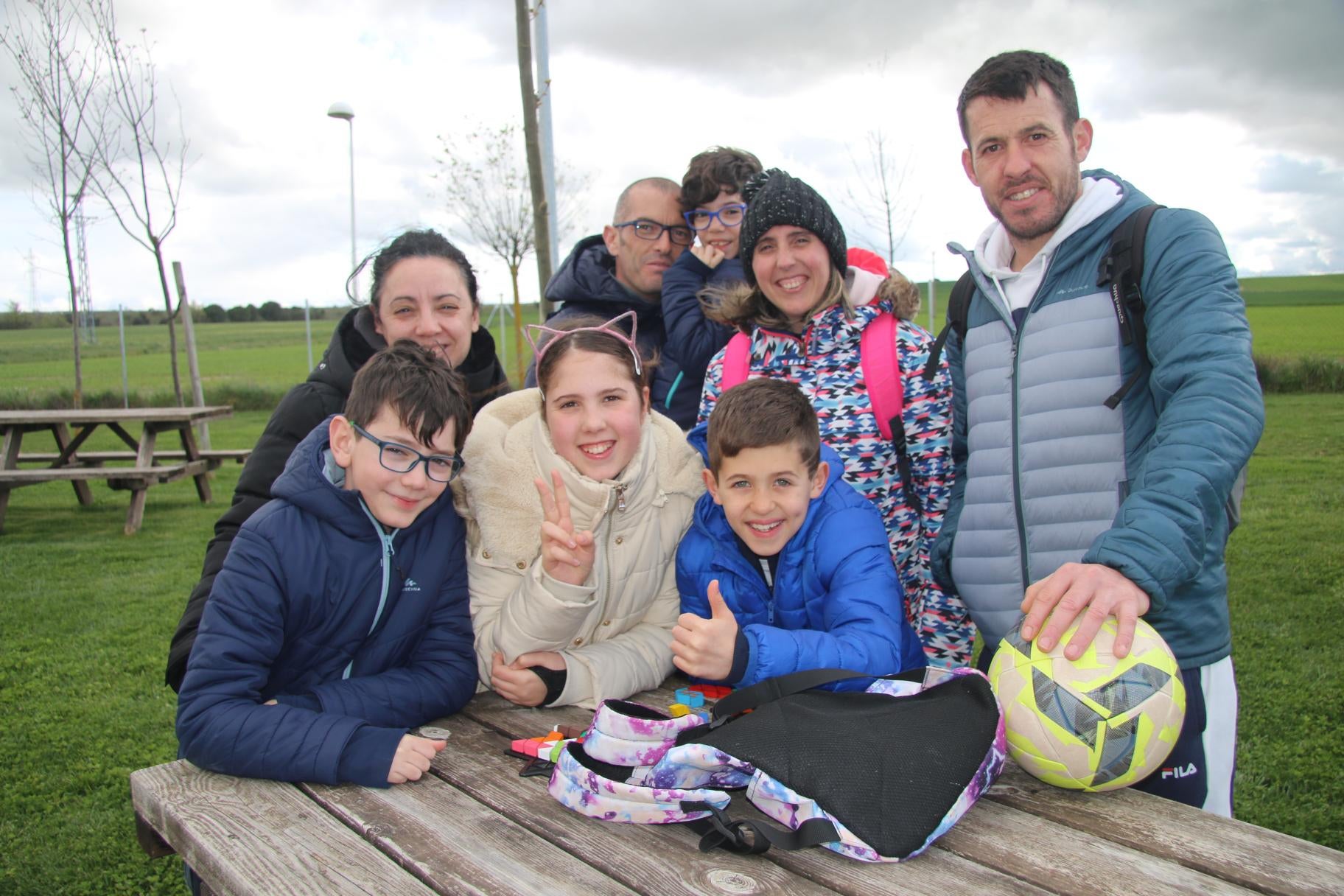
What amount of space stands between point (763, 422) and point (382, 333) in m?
1.50

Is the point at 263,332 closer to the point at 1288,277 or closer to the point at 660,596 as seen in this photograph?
the point at 660,596

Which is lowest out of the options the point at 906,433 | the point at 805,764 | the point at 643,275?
the point at 805,764

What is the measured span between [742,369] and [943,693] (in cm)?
163

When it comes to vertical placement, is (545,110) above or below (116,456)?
above

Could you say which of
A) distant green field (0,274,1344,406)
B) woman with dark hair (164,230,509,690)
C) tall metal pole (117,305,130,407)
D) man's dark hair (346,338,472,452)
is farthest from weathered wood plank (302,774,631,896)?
tall metal pole (117,305,130,407)

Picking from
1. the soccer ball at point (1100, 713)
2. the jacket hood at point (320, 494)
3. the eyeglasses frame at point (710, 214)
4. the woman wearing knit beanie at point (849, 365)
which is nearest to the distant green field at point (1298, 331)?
the eyeglasses frame at point (710, 214)

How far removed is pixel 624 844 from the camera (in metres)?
1.76

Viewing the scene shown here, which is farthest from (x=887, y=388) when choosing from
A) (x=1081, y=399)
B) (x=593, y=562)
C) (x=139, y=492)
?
(x=139, y=492)

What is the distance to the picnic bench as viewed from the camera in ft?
5.28

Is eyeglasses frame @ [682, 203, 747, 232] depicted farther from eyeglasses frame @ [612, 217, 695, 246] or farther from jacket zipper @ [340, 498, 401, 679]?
jacket zipper @ [340, 498, 401, 679]

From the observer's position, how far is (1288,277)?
182ft

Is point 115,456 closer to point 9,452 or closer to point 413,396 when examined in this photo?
point 9,452

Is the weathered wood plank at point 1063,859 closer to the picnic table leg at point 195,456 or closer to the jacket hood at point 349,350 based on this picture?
the jacket hood at point 349,350

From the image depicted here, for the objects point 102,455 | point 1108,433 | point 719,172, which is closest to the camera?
point 1108,433
